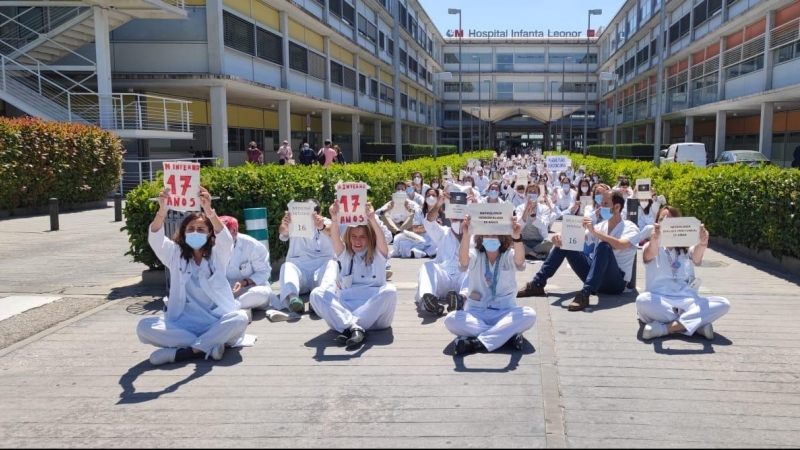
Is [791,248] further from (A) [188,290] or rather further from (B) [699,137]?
(B) [699,137]

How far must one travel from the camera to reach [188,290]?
19.7 feet

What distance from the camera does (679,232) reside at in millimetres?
6477

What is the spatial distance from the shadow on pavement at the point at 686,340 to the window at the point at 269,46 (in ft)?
80.3

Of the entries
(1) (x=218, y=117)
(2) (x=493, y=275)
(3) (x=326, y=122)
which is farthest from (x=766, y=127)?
(2) (x=493, y=275)

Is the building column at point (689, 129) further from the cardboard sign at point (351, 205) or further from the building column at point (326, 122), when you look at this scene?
the cardboard sign at point (351, 205)

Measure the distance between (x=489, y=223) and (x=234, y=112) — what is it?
27.0 meters

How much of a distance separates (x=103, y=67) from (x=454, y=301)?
18820 mm

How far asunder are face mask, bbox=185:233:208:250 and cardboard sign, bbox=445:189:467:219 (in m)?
3.50

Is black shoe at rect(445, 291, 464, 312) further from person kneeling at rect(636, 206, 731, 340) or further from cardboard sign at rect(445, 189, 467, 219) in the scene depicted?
person kneeling at rect(636, 206, 731, 340)

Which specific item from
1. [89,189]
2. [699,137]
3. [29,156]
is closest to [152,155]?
[89,189]

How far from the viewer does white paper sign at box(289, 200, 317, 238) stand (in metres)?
7.86

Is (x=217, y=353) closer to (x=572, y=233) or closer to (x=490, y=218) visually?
(x=490, y=218)

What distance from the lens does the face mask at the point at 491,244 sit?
20.1 ft

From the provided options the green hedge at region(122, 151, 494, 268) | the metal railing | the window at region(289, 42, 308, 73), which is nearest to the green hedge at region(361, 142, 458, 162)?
the window at region(289, 42, 308, 73)
